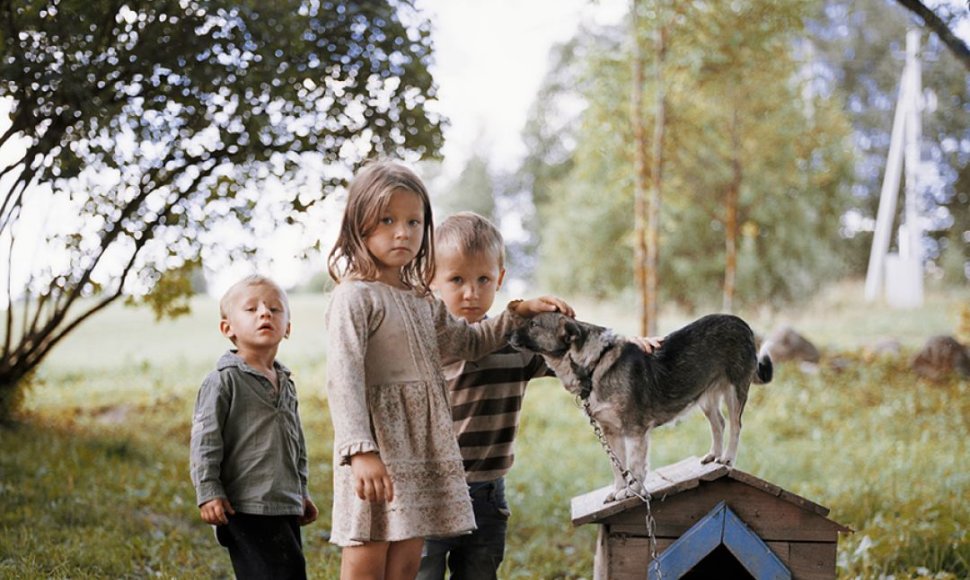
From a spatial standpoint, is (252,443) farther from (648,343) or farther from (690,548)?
(690,548)

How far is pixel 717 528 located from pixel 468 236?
4.23 feet

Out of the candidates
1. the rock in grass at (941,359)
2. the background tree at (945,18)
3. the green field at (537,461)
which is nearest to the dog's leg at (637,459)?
the green field at (537,461)

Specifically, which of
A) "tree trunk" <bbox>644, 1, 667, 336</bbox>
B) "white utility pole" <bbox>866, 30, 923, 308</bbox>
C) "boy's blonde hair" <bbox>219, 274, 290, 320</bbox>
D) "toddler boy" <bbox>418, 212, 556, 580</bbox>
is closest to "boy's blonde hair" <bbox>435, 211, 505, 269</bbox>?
"toddler boy" <bbox>418, 212, 556, 580</bbox>

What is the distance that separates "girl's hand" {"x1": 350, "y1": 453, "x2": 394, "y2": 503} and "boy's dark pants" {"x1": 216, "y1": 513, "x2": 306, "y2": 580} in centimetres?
67

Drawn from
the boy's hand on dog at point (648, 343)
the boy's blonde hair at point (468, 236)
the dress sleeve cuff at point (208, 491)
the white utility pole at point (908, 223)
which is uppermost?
the white utility pole at point (908, 223)

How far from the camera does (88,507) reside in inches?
197

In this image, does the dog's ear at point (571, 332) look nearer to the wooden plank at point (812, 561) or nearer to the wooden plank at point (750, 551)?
the wooden plank at point (750, 551)

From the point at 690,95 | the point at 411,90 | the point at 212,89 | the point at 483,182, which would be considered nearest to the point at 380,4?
the point at 411,90

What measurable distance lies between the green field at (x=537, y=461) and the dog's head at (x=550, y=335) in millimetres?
1988

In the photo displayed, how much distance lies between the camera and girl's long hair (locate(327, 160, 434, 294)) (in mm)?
2740

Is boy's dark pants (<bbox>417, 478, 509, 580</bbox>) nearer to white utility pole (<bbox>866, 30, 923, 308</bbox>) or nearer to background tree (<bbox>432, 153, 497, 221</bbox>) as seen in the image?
white utility pole (<bbox>866, 30, 923, 308</bbox>)

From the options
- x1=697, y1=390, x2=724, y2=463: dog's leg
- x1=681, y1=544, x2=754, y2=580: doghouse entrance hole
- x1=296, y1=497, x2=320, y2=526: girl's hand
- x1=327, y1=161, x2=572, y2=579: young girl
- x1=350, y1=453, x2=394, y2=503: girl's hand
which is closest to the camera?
x1=350, y1=453, x2=394, y2=503: girl's hand

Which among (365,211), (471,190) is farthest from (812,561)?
(471,190)

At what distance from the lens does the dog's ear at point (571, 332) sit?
283 centimetres
